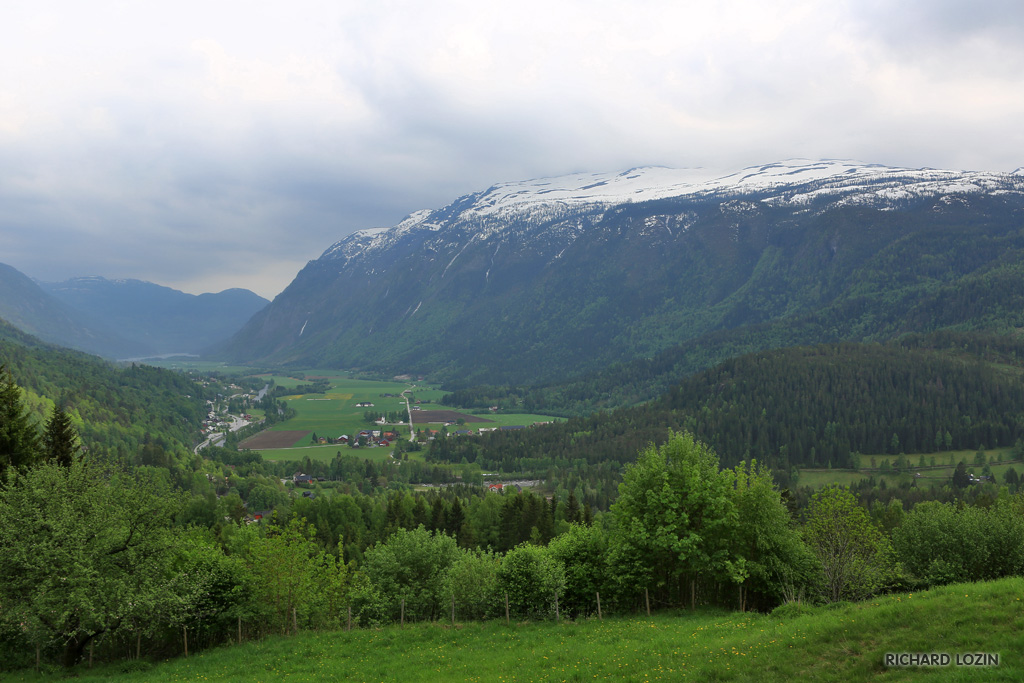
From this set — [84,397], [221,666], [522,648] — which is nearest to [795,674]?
[522,648]

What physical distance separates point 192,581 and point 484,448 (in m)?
154

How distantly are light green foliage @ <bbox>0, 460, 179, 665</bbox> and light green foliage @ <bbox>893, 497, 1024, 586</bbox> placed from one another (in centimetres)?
4570

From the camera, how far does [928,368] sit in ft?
635

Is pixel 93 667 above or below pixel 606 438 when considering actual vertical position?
above

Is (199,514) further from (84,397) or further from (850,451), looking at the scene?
(850,451)

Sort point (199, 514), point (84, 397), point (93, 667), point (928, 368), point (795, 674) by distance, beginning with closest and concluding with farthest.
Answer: point (795, 674)
point (93, 667)
point (199, 514)
point (84, 397)
point (928, 368)

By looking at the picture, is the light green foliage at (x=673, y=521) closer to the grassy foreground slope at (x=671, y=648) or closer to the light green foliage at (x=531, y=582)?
the grassy foreground slope at (x=671, y=648)

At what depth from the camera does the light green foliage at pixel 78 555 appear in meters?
→ 31.3

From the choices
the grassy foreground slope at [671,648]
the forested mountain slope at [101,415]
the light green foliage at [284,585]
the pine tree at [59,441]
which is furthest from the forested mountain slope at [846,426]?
the grassy foreground slope at [671,648]

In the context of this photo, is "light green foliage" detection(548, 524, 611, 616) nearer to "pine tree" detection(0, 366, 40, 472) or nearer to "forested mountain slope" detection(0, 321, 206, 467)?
"pine tree" detection(0, 366, 40, 472)

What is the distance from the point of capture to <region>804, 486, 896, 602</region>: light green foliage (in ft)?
115

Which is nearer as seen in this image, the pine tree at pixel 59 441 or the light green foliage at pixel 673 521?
the light green foliage at pixel 673 521

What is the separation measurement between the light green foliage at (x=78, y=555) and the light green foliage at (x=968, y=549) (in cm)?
4570

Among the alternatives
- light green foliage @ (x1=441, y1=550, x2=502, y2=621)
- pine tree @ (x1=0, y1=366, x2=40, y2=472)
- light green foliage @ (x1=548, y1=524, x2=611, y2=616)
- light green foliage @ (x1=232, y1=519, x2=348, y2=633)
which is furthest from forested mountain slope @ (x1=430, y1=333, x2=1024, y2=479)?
pine tree @ (x1=0, y1=366, x2=40, y2=472)
